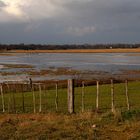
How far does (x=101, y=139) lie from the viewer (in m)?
11.1

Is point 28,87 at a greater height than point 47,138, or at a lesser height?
lesser

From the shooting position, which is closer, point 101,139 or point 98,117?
A: point 101,139

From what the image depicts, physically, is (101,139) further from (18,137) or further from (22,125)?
(22,125)

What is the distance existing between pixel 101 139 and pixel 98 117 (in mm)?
3299

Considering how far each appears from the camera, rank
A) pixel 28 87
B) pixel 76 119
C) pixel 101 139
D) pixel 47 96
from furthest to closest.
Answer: pixel 28 87
pixel 47 96
pixel 76 119
pixel 101 139

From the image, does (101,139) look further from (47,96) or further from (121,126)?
(47,96)

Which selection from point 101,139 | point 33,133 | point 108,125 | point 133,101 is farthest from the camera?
point 133,101

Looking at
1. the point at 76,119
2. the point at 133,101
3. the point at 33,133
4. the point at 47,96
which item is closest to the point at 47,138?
the point at 33,133

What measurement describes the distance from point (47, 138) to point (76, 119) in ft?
9.94

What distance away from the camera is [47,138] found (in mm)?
11352

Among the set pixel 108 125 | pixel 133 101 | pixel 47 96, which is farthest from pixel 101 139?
pixel 47 96

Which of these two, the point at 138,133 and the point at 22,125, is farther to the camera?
the point at 22,125

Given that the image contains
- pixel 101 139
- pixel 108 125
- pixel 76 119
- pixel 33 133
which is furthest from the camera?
pixel 76 119

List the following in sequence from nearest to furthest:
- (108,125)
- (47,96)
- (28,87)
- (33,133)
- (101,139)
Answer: (101,139), (33,133), (108,125), (47,96), (28,87)
